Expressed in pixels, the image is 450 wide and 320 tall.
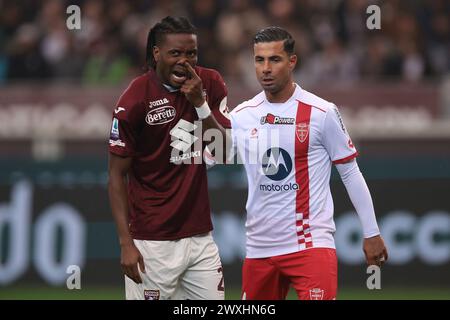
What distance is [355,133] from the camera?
13.3 meters

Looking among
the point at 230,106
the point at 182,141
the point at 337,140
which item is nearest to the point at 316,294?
the point at 337,140

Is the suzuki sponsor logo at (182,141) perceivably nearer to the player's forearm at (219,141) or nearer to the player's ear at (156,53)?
the player's forearm at (219,141)

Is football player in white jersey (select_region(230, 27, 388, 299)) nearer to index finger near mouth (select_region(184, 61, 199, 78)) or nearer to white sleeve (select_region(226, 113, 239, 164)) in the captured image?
white sleeve (select_region(226, 113, 239, 164))

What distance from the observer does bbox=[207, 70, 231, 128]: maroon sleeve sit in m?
7.34

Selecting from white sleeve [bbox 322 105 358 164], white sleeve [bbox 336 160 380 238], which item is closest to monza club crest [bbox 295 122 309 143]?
white sleeve [bbox 322 105 358 164]

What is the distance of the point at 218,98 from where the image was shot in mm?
7398

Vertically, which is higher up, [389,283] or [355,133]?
[355,133]

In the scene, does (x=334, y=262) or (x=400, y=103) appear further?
(x=400, y=103)

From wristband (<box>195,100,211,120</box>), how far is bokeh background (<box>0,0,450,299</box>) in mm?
5202
